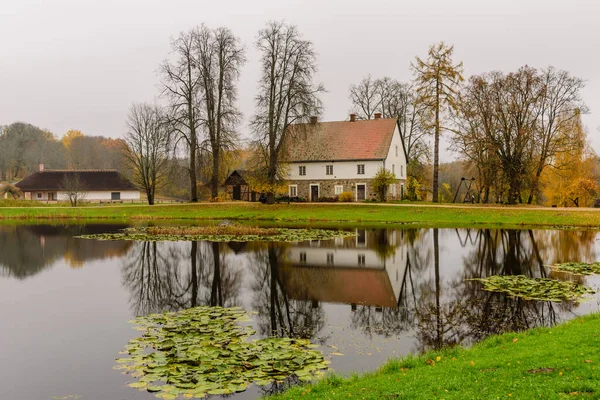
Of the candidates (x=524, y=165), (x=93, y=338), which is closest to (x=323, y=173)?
(x=524, y=165)

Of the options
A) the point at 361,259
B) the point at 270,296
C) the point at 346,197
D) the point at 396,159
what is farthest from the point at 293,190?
the point at 270,296

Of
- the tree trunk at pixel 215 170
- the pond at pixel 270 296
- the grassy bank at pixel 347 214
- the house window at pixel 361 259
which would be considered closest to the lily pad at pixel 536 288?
the pond at pixel 270 296

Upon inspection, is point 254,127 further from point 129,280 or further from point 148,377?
point 148,377

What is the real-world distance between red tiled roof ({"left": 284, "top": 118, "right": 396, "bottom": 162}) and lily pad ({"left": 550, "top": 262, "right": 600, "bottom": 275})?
1195 inches

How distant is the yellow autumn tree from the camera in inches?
1841

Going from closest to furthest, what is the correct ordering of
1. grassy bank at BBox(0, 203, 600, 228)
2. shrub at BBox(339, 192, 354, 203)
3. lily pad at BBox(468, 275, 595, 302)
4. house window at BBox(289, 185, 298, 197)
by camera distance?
lily pad at BBox(468, 275, 595, 302)
grassy bank at BBox(0, 203, 600, 228)
shrub at BBox(339, 192, 354, 203)
house window at BBox(289, 185, 298, 197)

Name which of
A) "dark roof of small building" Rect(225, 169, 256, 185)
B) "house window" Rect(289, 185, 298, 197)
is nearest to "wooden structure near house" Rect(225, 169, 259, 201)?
"dark roof of small building" Rect(225, 169, 256, 185)

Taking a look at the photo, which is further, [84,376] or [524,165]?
[524,165]

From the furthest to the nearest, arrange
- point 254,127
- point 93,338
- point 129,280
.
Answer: point 254,127, point 129,280, point 93,338

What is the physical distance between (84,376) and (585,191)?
4980cm

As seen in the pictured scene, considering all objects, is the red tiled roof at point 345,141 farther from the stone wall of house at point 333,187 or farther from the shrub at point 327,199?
the shrub at point 327,199

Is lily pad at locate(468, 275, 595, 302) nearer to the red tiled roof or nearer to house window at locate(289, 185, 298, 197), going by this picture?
the red tiled roof

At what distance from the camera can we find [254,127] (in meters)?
42.0

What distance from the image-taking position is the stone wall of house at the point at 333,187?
47.9 metres
